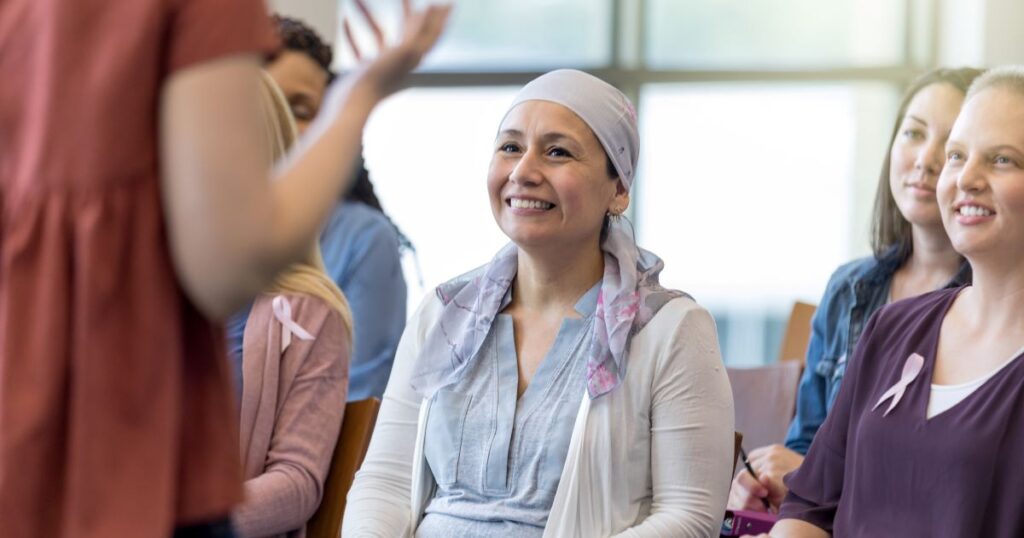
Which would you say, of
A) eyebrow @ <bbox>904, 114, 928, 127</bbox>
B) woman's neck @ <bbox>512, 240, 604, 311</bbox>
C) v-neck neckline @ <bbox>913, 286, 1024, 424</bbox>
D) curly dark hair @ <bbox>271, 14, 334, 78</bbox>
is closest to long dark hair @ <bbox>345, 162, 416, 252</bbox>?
curly dark hair @ <bbox>271, 14, 334, 78</bbox>

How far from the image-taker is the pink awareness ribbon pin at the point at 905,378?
238 centimetres

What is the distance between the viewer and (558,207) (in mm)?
2703

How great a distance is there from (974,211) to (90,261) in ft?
5.88

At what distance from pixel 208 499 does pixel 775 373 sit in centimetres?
272

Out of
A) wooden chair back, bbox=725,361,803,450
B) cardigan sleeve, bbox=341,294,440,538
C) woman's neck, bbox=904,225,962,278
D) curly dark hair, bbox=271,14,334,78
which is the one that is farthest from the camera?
curly dark hair, bbox=271,14,334,78

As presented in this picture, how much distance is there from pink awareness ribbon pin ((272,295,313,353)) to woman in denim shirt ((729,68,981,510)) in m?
1.17

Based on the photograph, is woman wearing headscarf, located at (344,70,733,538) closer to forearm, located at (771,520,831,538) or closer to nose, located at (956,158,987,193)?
forearm, located at (771,520,831,538)

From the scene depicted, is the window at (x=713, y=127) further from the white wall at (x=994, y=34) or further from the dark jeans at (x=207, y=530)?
the dark jeans at (x=207, y=530)

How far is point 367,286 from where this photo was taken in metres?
3.95

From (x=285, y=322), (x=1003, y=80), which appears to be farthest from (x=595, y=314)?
(x=1003, y=80)

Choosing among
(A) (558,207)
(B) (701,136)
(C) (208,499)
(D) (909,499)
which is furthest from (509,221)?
(B) (701,136)

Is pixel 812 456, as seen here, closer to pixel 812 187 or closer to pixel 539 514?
pixel 539 514

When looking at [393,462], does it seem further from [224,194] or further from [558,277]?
[224,194]

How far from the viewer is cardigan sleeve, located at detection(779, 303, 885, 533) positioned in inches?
99.0
